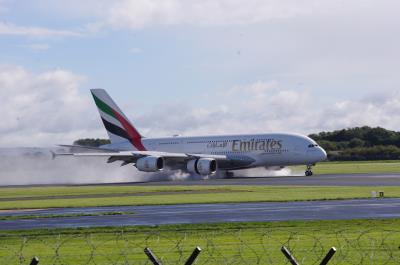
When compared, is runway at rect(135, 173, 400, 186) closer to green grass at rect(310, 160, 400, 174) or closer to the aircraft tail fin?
green grass at rect(310, 160, 400, 174)

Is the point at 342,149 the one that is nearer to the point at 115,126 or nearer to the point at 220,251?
the point at 115,126

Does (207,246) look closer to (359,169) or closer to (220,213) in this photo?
A: (220,213)

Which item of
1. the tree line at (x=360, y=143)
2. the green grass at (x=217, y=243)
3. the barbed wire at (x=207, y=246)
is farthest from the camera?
the tree line at (x=360, y=143)

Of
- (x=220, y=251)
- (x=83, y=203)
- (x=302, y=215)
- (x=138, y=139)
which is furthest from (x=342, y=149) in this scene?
(x=220, y=251)

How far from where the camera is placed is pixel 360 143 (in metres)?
178

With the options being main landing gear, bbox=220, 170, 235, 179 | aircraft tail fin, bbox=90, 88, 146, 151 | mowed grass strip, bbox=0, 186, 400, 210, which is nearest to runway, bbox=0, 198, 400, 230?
mowed grass strip, bbox=0, 186, 400, 210

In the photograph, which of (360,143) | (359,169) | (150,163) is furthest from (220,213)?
(360,143)

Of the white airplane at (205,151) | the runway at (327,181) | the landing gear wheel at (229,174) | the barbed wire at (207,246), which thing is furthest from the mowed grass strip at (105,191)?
the barbed wire at (207,246)

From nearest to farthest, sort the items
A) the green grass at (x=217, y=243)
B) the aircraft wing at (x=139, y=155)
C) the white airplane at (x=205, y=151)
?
the green grass at (x=217, y=243)
the white airplane at (x=205, y=151)
the aircraft wing at (x=139, y=155)

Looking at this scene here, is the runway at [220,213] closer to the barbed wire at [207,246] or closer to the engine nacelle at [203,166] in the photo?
the barbed wire at [207,246]

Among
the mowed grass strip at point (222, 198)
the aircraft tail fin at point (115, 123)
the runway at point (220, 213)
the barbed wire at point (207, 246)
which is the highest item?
the aircraft tail fin at point (115, 123)

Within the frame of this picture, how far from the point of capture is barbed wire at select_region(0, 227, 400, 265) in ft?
65.6

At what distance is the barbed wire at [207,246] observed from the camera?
65.6 ft

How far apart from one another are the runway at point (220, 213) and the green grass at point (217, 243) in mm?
2478
